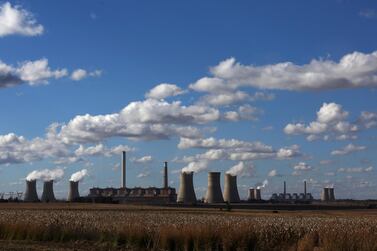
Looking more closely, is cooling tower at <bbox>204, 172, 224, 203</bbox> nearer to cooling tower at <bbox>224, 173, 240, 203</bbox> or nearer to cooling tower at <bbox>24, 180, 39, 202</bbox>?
cooling tower at <bbox>224, 173, 240, 203</bbox>

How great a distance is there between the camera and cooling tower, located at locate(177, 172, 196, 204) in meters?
167

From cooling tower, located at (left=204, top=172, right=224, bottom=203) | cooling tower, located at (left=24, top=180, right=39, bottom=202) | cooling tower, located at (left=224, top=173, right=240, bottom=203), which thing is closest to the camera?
cooling tower, located at (left=204, top=172, right=224, bottom=203)

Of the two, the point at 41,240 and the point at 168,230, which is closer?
the point at 168,230

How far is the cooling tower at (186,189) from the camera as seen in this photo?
549ft

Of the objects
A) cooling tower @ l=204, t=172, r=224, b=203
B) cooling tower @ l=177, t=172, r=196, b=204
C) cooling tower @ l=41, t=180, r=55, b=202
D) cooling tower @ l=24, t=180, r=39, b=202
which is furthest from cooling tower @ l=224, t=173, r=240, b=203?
cooling tower @ l=24, t=180, r=39, b=202

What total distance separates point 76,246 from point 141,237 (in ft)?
9.15

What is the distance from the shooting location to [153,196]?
7835 inches

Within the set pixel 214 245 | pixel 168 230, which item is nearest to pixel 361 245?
pixel 214 245

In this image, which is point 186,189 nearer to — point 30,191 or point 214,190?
point 214,190

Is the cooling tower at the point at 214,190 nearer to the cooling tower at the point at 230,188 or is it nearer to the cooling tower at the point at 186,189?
the cooling tower at the point at 186,189

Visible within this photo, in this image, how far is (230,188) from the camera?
17312 cm

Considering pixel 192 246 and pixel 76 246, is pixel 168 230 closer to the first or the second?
pixel 192 246

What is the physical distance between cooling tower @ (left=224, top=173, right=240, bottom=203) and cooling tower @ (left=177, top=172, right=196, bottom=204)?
979 cm

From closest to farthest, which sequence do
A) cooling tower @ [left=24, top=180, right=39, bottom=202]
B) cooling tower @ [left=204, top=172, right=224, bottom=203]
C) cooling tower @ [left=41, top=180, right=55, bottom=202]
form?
cooling tower @ [left=204, top=172, right=224, bottom=203] → cooling tower @ [left=24, top=180, right=39, bottom=202] → cooling tower @ [left=41, top=180, right=55, bottom=202]
